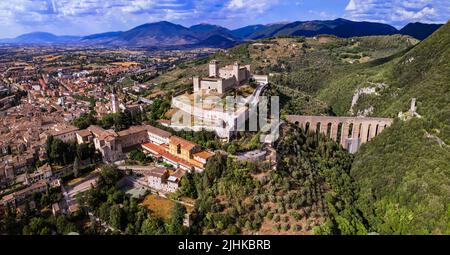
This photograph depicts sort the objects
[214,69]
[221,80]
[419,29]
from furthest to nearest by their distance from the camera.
Answer: 1. [419,29]
2. [214,69]
3. [221,80]

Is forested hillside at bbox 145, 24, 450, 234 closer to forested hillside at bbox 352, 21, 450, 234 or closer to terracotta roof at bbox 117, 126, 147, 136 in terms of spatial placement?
forested hillside at bbox 352, 21, 450, 234

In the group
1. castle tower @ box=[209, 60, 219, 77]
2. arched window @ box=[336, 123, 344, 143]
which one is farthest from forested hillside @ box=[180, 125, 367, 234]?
castle tower @ box=[209, 60, 219, 77]

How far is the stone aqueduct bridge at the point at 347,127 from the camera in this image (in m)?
30.5

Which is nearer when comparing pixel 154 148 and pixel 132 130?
pixel 154 148

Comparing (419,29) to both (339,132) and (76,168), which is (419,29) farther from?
(76,168)

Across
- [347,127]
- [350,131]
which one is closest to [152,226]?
[347,127]

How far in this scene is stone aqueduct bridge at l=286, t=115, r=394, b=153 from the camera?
3045 cm

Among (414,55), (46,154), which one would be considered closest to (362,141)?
(414,55)

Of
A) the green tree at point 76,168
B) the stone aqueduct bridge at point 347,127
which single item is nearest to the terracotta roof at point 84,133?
the green tree at point 76,168

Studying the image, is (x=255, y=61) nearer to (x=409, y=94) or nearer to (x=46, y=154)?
(x=409, y=94)

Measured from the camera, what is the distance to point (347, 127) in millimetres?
31625

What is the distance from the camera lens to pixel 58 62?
90812mm

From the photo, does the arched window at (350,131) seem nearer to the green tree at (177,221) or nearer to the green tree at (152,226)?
the green tree at (177,221)
